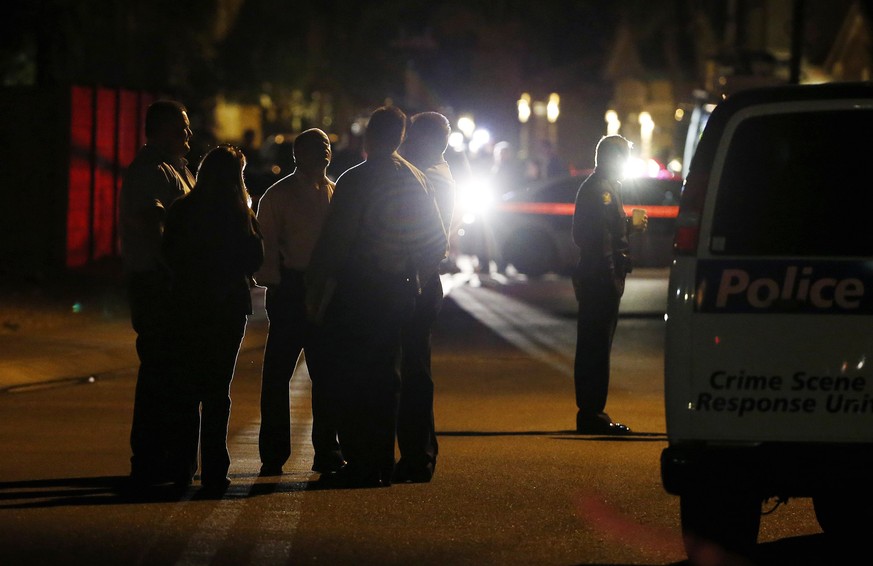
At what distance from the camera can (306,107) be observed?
8512cm

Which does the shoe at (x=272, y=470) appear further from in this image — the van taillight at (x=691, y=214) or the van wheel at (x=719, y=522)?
the van taillight at (x=691, y=214)

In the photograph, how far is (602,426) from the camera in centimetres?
1145

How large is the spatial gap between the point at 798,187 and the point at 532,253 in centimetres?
2002

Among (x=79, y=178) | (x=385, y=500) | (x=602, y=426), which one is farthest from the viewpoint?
(x=79, y=178)

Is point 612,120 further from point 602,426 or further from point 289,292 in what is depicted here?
point 289,292

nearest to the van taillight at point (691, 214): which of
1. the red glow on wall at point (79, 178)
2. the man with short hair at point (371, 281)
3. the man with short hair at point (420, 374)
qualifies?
the man with short hair at point (371, 281)

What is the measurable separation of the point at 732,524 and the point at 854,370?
0.85 m

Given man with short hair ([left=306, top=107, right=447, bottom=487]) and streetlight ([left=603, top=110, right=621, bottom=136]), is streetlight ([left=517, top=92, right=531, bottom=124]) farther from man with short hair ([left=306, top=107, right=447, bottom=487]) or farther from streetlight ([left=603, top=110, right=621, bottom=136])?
man with short hair ([left=306, top=107, right=447, bottom=487])

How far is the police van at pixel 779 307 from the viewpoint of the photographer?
664 centimetres

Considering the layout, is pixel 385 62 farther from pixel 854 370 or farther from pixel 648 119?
pixel 854 370

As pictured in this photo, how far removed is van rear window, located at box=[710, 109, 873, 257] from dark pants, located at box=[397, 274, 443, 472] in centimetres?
300

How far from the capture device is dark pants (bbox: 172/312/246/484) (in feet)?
29.5

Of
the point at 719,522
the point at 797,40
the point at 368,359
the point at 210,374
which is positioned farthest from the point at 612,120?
the point at 719,522

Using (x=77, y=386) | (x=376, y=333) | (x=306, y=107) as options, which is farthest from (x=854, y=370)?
(x=306, y=107)
